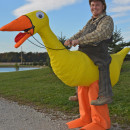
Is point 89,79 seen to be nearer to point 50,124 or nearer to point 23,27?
point 23,27

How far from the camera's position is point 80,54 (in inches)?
116

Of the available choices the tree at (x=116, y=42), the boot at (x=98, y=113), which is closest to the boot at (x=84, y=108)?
the boot at (x=98, y=113)

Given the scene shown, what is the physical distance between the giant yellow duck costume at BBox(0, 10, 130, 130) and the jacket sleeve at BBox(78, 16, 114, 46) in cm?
27

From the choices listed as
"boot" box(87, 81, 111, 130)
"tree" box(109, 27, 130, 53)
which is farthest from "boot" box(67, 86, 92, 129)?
"tree" box(109, 27, 130, 53)

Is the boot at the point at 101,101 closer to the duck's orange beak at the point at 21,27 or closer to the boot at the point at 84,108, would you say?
the boot at the point at 84,108

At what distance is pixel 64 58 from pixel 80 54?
0.31 metres

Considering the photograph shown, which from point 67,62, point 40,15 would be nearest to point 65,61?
point 67,62

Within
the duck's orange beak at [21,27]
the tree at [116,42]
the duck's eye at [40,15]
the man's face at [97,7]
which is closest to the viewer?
the duck's orange beak at [21,27]

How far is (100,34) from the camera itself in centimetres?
275

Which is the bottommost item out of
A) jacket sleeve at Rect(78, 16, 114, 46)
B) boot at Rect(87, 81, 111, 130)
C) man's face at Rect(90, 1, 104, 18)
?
boot at Rect(87, 81, 111, 130)

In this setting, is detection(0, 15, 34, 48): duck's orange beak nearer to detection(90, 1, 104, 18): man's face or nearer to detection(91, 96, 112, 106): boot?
detection(90, 1, 104, 18): man's face

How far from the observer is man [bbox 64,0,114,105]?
2771 millimetres

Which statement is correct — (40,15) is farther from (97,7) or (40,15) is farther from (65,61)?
(97,7)

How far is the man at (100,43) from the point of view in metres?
2.77
